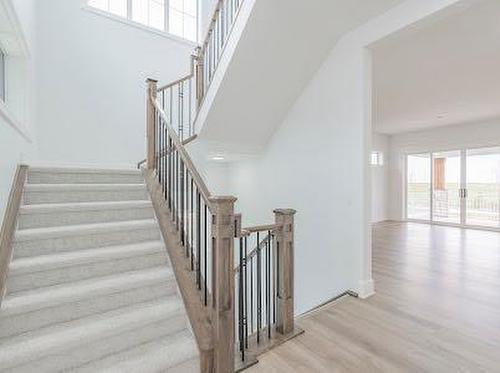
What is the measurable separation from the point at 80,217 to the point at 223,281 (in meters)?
1.59

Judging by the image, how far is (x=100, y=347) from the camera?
5.92ft

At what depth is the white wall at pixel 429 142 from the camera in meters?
7.13

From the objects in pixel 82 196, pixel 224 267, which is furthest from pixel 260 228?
pixel 82 196

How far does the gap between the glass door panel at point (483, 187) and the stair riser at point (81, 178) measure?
833 centimetres

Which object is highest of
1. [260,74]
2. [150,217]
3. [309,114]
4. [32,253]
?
[260,74]

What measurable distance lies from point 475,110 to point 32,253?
8151mm

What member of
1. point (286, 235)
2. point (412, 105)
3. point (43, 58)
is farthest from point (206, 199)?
point (412, 105)

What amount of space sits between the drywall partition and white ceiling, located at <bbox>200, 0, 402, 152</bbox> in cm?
14

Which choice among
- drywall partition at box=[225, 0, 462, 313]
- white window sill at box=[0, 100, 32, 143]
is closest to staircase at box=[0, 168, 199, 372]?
white window sill at box=[0, 100, 32, 143]

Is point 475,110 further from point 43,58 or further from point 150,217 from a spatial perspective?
point 43,58

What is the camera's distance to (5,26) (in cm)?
250

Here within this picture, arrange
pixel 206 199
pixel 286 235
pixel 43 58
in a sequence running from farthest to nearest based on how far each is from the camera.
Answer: pixel 43 58, pixel 286 235, pixel 206 199

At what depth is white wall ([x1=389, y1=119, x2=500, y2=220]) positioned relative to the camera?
23.4ft

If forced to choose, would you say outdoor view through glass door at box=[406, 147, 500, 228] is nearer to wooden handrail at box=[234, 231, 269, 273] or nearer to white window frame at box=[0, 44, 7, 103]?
wooden handrail at box=[234, 231, 269, 273]
